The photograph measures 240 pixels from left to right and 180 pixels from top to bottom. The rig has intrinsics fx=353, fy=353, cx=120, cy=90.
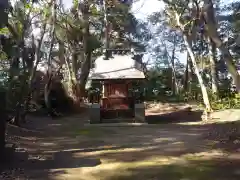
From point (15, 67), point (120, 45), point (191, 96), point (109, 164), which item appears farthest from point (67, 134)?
point (120, 45)

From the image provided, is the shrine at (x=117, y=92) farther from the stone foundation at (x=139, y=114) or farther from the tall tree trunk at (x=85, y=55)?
the tall tree trunk at (x=85, y=55)

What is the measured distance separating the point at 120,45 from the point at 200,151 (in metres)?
19.8

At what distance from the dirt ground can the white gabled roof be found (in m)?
4.23

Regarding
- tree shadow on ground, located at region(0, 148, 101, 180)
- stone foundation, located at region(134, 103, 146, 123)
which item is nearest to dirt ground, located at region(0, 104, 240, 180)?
tree shadow on ground, located at region(0, 148, 101, 180)

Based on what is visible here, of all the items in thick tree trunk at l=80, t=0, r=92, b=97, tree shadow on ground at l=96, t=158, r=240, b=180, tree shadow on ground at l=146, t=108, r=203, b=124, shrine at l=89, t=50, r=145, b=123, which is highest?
thick tree trunk at l=80, t=0, r=92, b=97

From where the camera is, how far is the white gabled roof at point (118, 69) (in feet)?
47.8

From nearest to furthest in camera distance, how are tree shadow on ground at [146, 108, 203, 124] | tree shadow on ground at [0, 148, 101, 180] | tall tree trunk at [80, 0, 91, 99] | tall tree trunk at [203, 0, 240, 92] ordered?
1. tree shadow on ground at [0, 148, 101, 180]
2. tall tree trunk at [203, 0, 240, 92]
3. tree shadow on ground at [146, 108, 203, 124]
4. tall tree trunk at [80, 0, 91, 99]

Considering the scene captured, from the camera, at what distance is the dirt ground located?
18.4 ft

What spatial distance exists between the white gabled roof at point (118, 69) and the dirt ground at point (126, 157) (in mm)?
4226

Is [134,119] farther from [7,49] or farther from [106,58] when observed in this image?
[7,49]

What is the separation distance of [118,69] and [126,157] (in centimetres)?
838

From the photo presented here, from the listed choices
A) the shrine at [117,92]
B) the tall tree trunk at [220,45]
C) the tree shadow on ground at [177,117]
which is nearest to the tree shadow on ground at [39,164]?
the tall tree trunk at [220,45]

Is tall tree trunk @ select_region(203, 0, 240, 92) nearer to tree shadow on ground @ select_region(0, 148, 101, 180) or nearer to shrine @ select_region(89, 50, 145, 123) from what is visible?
tree shadow on ground @ select_region(0, 148, 101, 180)

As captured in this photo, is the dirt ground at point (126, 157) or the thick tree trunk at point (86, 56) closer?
the dirt ground at point (126, 157)
